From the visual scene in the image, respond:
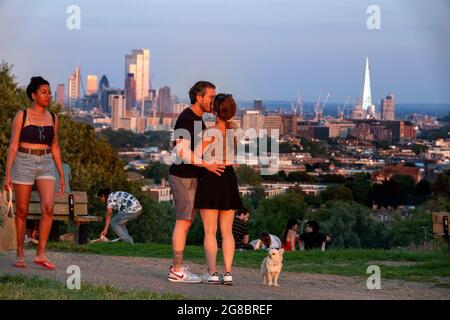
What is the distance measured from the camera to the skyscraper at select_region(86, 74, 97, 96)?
7911 cm

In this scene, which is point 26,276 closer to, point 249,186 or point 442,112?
point 249,186

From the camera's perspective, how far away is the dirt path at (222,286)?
945cm

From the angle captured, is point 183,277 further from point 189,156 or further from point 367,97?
point 367,97

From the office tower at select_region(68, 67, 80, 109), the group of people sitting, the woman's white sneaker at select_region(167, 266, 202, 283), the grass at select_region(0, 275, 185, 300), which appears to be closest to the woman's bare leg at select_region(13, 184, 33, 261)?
the grass at select_region(0, 275, 185, 300)

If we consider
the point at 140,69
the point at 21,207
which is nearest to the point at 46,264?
the point at 21,207

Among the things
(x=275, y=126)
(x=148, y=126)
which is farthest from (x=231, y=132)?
(x=148, y=126)

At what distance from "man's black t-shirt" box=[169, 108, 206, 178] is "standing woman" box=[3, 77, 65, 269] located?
4.26 feet

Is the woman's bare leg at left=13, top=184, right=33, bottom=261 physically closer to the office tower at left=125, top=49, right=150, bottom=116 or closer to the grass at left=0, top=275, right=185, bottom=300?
the grass at left=0, top=275, right=185, bottom=300

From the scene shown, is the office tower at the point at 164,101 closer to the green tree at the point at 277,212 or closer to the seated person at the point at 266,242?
the green tree at the point at 277,212

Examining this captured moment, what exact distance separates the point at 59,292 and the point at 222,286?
62.6 inches

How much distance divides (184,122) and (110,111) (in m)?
75.5

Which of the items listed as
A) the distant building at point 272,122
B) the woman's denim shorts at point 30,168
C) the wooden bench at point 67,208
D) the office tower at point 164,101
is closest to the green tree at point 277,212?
the distant building at point 272,122

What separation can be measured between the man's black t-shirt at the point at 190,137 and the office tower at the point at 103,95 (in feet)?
248

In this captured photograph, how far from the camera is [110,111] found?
84750 mm
